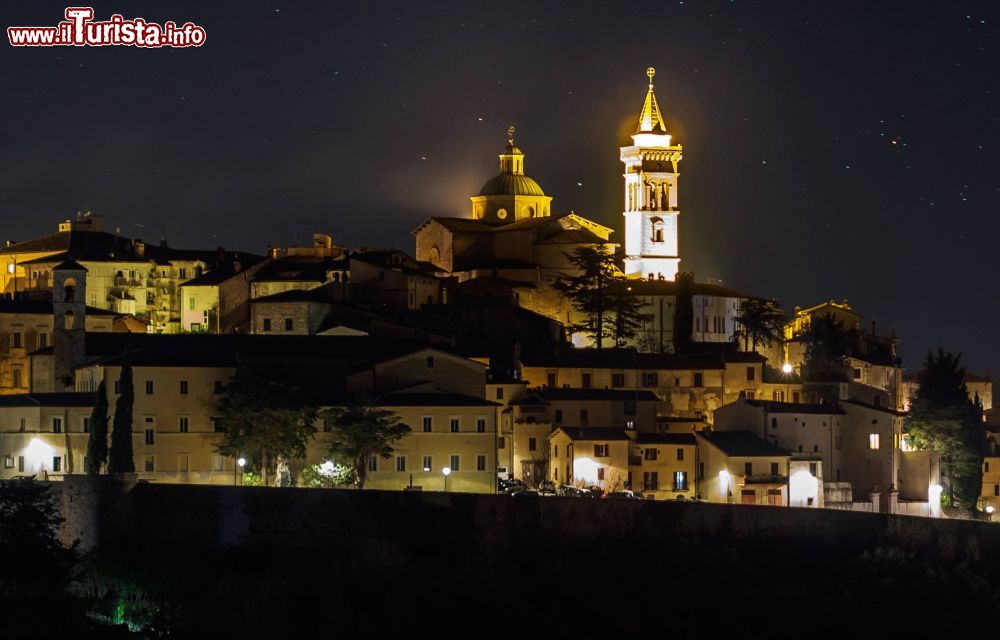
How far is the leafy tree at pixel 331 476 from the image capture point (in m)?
62.8

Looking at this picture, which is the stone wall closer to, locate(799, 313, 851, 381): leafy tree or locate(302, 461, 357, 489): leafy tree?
locate(302, 461, 357, 489): leafy tree

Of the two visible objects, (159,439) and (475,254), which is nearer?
(159,439)

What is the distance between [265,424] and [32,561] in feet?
31.4

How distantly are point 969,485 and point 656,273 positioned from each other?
78.3 feet

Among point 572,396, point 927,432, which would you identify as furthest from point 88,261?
point 927,432

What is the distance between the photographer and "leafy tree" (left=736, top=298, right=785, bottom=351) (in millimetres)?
85688

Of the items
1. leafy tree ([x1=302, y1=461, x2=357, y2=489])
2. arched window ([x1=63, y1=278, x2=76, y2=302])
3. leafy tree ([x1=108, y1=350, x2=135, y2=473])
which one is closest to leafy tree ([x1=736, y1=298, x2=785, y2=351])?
leafy tree ([x1=302, y1=461, x2=357, y2=489])

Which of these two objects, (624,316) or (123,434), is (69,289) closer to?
(123,434)

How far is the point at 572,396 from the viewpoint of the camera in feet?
234

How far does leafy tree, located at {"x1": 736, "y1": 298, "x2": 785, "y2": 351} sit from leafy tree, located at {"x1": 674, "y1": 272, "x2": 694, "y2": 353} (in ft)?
6.37

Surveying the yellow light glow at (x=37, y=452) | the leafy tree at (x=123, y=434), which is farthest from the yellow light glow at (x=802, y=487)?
the yellow light glow at (x=37, y=452)

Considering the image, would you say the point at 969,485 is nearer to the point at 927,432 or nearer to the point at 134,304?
the point at 927,432

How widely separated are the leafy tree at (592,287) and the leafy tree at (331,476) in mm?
20232

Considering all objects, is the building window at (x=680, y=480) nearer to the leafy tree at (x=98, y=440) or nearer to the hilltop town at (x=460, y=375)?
the hilltop town at (x=460, y=375)
